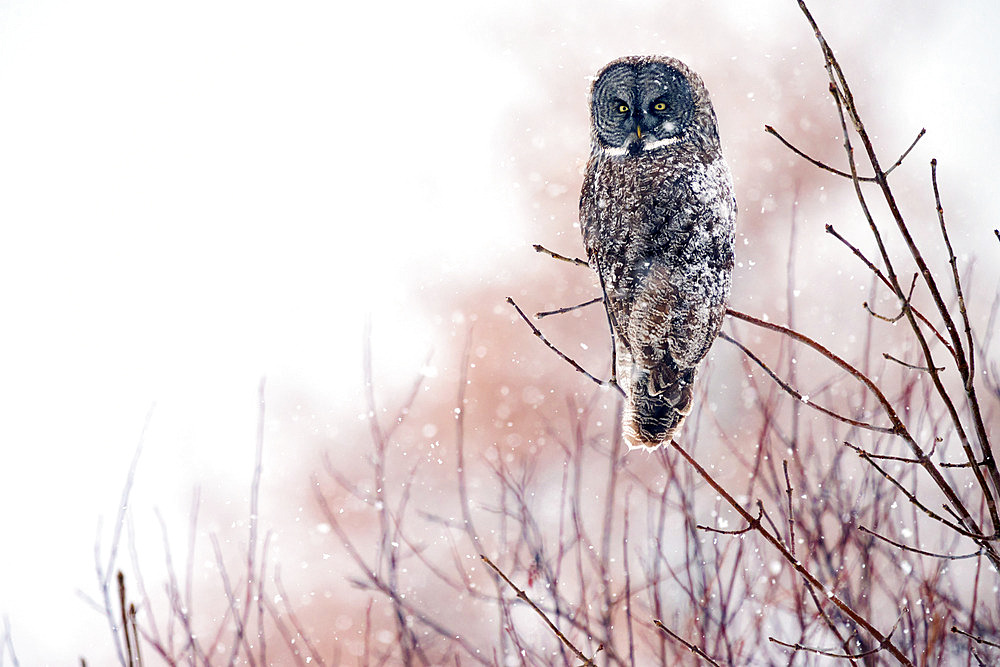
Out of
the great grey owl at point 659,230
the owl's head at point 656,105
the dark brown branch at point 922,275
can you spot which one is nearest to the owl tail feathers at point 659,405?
the great grey owl at point 659,230

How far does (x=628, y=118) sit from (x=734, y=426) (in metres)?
5.50

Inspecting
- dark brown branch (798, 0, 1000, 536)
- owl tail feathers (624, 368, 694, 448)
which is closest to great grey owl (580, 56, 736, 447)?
owl tail feathers (624, 368, 694, 448)

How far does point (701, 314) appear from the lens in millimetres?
2035

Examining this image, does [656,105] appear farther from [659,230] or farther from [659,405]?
[659,405]

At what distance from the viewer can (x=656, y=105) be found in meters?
2.15

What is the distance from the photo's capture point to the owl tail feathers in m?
2.10

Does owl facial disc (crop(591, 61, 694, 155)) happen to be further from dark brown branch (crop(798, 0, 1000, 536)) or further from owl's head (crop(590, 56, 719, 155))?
dark brown branch (crop(798, 0, 1000, 536))

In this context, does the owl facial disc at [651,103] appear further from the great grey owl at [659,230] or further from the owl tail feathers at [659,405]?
the owl tail feathers at [659,405]

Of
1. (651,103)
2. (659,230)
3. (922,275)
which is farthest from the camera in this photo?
(651,103)

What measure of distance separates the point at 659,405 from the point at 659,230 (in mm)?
493

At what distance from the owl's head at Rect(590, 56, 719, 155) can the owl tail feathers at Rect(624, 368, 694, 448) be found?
0.65 m

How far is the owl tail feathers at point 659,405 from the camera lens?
2.10 metres

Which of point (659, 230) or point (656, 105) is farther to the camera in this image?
point (656, 105)

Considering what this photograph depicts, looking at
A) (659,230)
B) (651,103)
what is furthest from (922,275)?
(651,103)
